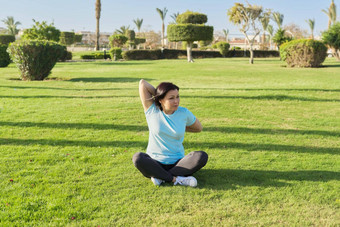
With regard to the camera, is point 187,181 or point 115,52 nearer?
point 187,181

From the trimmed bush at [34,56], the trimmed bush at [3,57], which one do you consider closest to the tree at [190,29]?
the trimmed bush at [3,57]

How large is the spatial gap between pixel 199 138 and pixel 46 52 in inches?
403

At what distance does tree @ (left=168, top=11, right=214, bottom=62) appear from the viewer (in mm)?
31625

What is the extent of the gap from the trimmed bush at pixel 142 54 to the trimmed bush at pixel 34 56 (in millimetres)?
23616

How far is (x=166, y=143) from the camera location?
12.1 ft

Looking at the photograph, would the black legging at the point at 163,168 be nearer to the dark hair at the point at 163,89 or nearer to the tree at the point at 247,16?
the dark hair at the point at 163,89

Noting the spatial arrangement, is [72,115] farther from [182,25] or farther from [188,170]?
[182,25]

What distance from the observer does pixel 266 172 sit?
4074mm

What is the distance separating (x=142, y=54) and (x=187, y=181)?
3607cm

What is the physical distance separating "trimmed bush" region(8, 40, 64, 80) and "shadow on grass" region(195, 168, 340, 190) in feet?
37.5

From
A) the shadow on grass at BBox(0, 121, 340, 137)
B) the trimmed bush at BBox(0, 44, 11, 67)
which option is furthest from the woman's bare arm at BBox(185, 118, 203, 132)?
the trimmed bush at BBox(0, 44, 11, 67)

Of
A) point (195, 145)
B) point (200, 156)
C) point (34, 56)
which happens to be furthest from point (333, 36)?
point (200, 156)

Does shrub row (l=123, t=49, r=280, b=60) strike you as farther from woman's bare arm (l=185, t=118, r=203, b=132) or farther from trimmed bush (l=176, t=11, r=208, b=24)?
woman's bare arm (l=185, t=118, r=203, b=132)

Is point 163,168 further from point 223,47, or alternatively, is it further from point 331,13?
point 331,13
